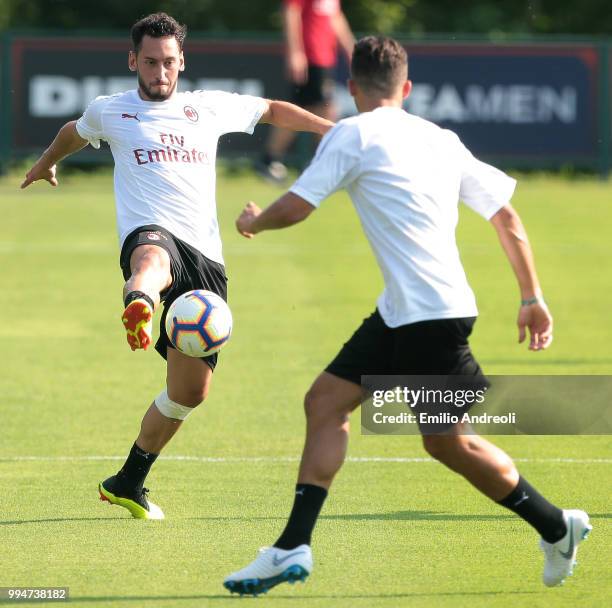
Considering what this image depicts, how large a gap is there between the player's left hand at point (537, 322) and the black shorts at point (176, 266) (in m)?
2.03

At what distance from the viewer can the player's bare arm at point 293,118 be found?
789 centimetres

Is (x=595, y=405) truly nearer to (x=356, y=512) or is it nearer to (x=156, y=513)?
(x=356, y=512)

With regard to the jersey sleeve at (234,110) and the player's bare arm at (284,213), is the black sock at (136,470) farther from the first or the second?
the player's bare arm at (284,213)

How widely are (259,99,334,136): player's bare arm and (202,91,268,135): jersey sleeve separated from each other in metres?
0.05

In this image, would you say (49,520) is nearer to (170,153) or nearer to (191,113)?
(170,153)

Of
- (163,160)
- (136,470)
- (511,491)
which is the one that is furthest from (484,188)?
(136,470)

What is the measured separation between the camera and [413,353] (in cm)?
589

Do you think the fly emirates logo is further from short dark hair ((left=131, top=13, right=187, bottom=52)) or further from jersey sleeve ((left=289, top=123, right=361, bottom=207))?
jersey sleeve ((left=289, top=123, right=361, bottom=207))

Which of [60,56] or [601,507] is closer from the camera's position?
[601,507]

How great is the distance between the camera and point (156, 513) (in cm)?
751

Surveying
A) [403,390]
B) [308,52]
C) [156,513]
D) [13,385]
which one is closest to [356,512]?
[156,513]

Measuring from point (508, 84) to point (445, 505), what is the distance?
17659 millimetres

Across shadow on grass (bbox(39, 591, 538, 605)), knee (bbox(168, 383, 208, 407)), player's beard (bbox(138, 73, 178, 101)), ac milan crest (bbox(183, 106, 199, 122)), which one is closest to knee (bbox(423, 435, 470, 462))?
shadow on grass (bbox(39, 591, 538, 605))

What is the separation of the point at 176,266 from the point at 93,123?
3.30 feet
